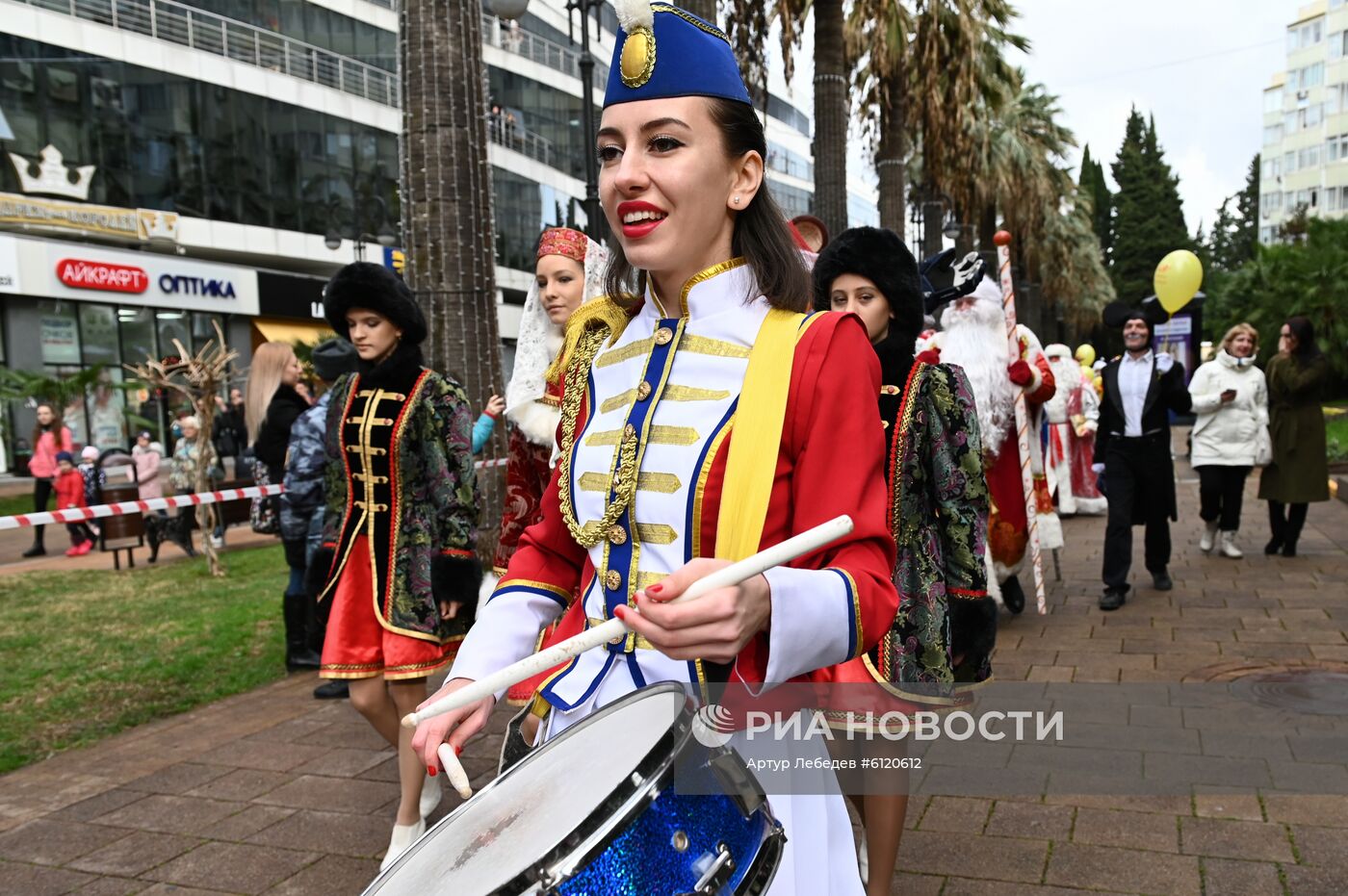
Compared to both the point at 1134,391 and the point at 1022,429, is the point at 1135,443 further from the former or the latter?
the point at 1022,429

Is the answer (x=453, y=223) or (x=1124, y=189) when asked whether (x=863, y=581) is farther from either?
(x=1124, y=189)

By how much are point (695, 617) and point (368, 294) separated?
10.2 feet

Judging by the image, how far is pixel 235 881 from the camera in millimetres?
3678

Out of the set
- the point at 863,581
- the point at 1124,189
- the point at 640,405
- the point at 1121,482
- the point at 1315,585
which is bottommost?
the point at 1315,585

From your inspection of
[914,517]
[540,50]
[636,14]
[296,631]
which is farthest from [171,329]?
[636,14]

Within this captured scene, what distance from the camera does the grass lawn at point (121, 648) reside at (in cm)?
594

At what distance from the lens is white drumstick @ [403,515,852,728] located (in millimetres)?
1255

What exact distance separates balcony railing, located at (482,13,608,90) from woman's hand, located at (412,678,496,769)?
34.3 meters

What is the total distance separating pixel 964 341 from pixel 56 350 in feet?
76.3

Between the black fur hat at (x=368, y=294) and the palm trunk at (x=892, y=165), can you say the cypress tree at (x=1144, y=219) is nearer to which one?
the palm trunk at (x=892, y=165)

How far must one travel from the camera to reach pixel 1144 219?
232 ft

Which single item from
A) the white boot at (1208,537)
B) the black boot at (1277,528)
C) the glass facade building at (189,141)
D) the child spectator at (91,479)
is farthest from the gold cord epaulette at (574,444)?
the glass facade building at (189,141)

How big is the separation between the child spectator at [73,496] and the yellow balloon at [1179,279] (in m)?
13.2

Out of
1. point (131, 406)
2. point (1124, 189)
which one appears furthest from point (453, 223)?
point (1124, 189)
